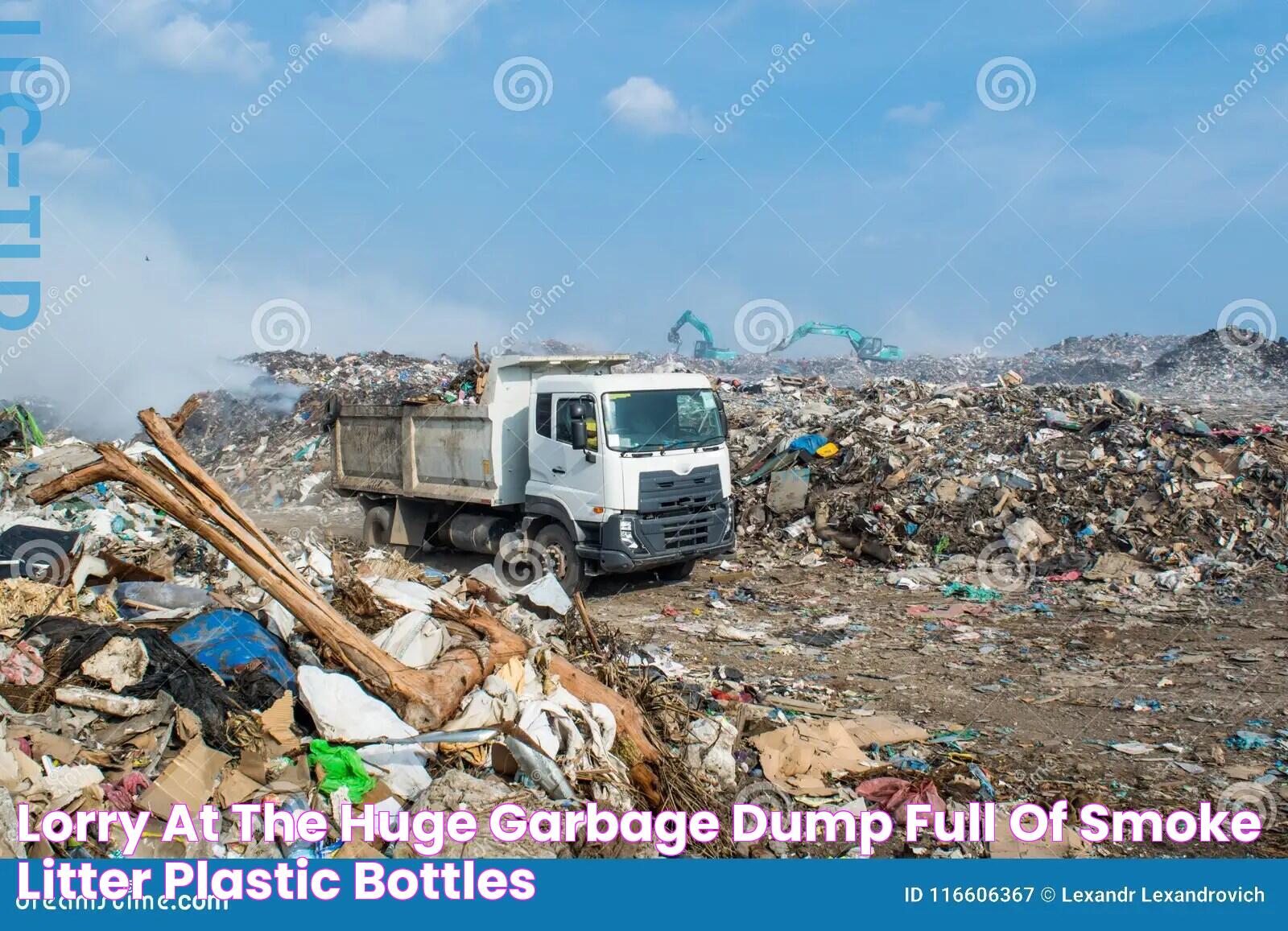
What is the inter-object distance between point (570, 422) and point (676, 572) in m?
2.47

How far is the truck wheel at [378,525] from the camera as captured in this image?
11508mm

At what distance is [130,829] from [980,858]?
→ 11.6 feet

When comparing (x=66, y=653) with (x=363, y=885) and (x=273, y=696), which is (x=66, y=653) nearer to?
(x=273, y=696)

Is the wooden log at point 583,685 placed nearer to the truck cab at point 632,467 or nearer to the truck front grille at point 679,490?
the truck cab at point 632,467

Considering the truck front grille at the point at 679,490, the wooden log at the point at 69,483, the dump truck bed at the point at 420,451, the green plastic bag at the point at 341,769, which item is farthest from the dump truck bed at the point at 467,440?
the wooden log at the point at 69,483

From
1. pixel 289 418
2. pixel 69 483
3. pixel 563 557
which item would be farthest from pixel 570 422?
pixel 289 418

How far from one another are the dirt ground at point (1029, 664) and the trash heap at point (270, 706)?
153 cm

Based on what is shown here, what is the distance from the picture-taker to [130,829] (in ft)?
11.8

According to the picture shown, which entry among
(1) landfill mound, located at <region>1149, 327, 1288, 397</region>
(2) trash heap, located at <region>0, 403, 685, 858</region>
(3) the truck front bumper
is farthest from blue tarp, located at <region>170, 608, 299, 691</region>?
(1) landfill mound, located at <region>1149, 327, 1288, 397</region>

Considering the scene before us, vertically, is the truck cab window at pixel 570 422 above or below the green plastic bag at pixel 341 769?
above

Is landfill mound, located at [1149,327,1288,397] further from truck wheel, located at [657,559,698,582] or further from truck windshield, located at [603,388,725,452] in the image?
truck windshield, located at [603,388,725,452]

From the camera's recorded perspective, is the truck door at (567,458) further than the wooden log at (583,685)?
Yes

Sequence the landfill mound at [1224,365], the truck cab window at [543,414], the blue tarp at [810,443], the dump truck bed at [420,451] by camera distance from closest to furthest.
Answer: the truck cab window at [543,414]
the dump truck bed at [420,451]
the blue tarp at [810,443]
the landfill mound at [1224,365]

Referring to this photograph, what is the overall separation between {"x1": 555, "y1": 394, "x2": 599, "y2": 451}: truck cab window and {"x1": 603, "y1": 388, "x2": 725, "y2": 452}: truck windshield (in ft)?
0.39
